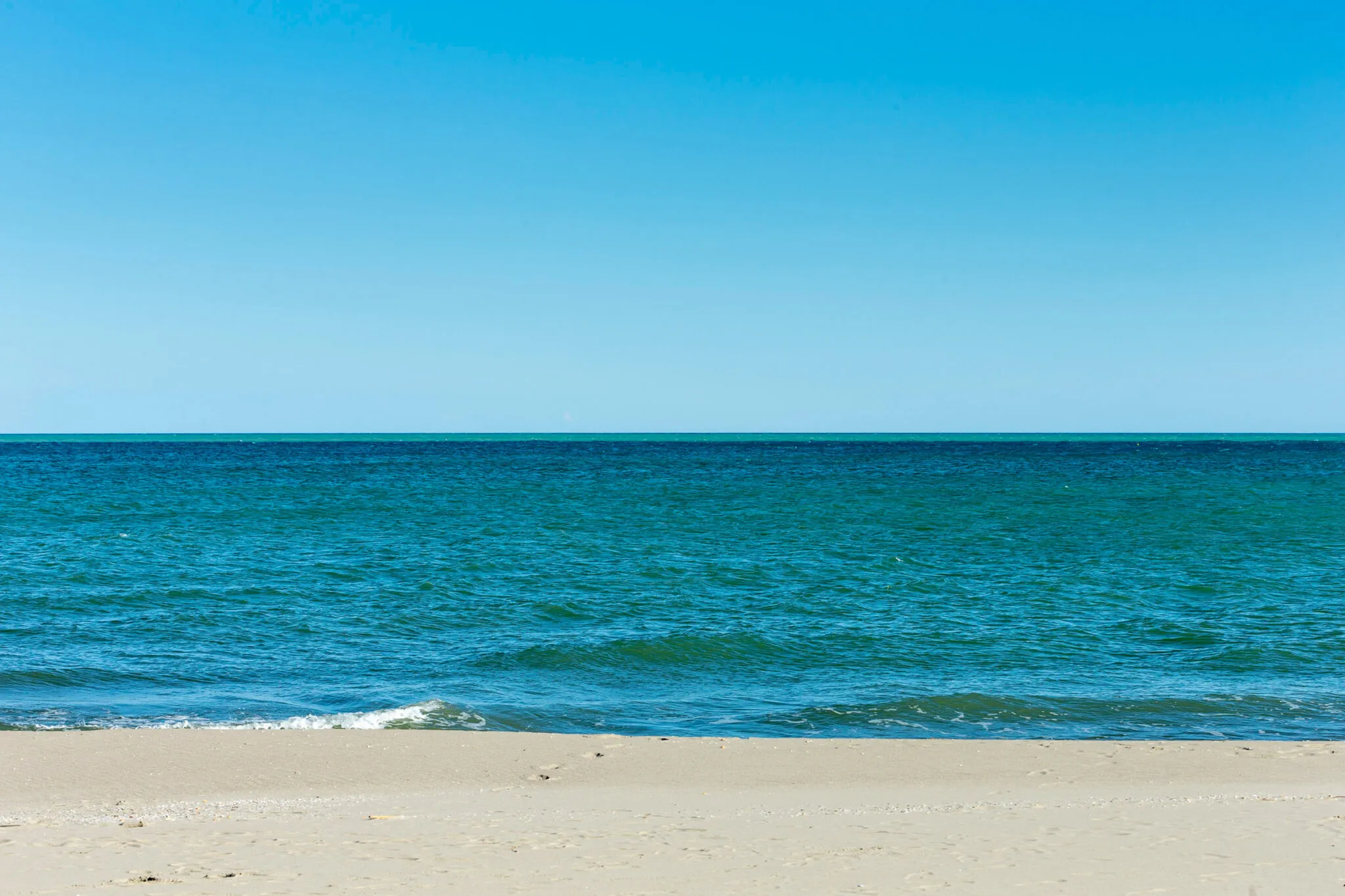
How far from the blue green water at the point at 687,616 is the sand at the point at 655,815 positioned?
1.44 metres

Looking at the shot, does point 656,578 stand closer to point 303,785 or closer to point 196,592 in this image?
point 196,592

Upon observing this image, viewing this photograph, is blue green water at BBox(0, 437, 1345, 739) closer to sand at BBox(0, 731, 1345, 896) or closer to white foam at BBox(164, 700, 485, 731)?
white foam at BBox(164, 700, 485, 731)

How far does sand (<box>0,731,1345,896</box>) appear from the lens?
6.70 metres

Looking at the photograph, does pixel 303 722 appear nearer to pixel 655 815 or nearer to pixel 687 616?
pixel 655 815

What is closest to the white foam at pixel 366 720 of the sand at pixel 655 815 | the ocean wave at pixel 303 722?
the ocean wave at pixel 303 722

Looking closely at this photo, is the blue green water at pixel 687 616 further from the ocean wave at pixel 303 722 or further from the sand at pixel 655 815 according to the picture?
the sand at pixel 655 815

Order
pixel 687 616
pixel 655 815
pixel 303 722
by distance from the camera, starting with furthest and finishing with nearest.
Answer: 1. pixel 687 616
2. pixel 303 722
3. pixel 655 815

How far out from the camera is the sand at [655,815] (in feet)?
22.0

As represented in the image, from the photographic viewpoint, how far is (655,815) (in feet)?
27.9

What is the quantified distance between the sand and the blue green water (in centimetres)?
144

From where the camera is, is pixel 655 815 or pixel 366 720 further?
pixel 366 720

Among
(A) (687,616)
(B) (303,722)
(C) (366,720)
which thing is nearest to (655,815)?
(C) (366,720)

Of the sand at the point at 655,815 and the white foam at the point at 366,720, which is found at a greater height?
the sand at the point at 655,815

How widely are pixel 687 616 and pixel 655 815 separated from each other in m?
10.8
